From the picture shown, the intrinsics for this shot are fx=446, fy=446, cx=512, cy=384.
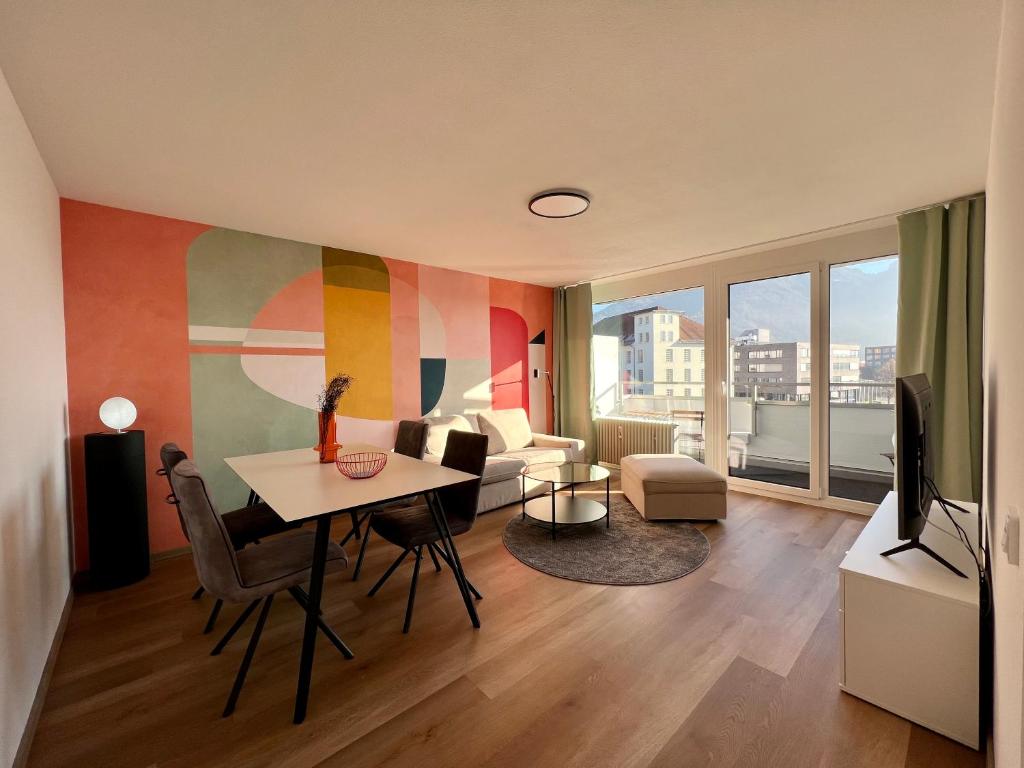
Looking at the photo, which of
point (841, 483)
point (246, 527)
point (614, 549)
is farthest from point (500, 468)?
point (841, 483)

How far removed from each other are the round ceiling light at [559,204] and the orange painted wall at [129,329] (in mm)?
2566

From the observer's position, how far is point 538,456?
473cm

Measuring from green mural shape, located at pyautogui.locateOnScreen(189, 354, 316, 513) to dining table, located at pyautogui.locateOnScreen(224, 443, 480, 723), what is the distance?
79cm

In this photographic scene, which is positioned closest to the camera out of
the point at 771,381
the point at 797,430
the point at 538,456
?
the point at 797,430

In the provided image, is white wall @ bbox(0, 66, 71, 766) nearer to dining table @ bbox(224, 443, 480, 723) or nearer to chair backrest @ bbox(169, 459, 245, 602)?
chair backrest @ bbox(169, 459, 245, 602)

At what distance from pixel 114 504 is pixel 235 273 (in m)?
1.83

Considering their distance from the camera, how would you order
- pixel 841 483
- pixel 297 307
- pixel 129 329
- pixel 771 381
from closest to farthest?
pixel 129 329 < pixel 297 307 < pixel 841 483 < pixel 771 381

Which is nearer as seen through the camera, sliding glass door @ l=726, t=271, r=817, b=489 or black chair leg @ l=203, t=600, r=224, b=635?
black chair leg @ l=203, t=600, r=224, b=635

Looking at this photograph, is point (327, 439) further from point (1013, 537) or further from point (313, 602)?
point (1013, 537)

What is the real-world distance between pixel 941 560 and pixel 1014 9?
1.80 metres

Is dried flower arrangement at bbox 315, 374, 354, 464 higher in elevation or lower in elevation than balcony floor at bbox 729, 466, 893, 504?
higher

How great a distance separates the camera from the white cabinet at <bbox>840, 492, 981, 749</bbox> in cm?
156

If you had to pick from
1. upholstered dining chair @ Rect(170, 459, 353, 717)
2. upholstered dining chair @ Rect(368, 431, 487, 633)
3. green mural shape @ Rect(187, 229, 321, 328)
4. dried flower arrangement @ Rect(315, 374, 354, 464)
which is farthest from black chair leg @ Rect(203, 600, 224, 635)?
green mural shape @ Rect(187, 229, 321, 328)

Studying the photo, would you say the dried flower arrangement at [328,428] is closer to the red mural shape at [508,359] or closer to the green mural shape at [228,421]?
the green mural shape at [228,421]
